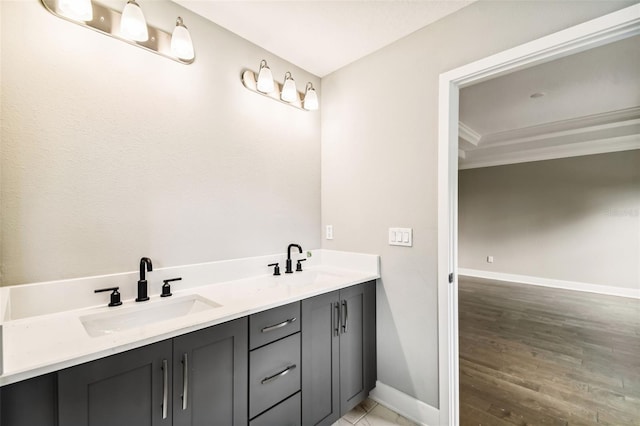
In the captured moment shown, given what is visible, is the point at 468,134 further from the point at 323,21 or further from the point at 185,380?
the point at 185,380

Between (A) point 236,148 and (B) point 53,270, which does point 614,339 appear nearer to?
(A) point 236,148

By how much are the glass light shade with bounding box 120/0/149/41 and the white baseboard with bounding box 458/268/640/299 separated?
22.5ft

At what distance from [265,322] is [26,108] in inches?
54.9

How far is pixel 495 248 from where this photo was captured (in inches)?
235

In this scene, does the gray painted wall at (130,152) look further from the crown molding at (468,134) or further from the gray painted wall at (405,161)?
the crown molding at (468,134)

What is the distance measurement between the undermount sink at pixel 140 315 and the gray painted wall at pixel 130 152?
234 mm

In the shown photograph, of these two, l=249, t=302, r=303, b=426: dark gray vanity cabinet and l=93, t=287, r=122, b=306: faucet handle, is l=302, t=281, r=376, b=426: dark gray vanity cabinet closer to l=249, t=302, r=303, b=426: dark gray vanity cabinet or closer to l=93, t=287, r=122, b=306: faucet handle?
l=249, t=302, r=303, b=426: dark gray vanity cabinet

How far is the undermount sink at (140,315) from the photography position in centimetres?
120

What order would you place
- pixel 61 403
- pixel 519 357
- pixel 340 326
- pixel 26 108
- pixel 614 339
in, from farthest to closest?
pixel 614 339 < pixel 519 357 < pixel 340 326 < pixel 26 108 < pixel 61 403

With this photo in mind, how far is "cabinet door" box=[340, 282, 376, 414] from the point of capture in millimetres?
1742

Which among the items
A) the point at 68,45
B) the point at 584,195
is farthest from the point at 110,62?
the point at 584,195

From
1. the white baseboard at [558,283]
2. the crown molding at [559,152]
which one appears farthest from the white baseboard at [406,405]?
the crown molding at [559,152]

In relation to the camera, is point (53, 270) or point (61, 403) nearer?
point (61, 403)

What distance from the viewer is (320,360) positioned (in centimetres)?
159
